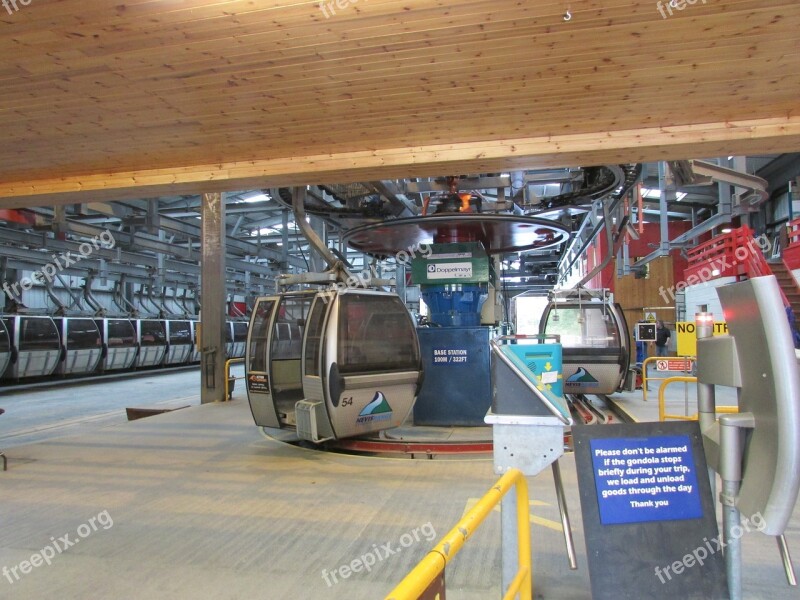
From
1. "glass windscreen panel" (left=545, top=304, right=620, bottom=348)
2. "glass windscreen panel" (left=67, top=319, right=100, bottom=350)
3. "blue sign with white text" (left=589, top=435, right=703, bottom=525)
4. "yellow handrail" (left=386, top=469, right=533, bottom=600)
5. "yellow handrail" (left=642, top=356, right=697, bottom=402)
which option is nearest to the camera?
"yellow handrail" (left=386, top=469, right=533, bottom=600)

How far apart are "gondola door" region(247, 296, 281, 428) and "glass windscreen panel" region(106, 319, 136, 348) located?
15.4m

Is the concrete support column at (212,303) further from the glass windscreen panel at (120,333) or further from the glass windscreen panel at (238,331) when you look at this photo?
the glass windscreen panel at (238,331)

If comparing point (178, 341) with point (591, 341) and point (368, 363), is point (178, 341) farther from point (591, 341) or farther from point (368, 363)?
point (368, 363)

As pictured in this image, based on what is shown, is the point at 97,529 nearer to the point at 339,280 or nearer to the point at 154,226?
the point at 339,280

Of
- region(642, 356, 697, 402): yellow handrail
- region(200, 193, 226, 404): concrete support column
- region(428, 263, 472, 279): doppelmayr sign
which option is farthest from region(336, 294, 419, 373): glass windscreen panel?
region(200, 193, 226, 404): concrete support column

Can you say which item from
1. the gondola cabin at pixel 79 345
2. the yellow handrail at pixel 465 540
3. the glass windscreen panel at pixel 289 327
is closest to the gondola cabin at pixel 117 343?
the gondola cabin at pixel 79 345

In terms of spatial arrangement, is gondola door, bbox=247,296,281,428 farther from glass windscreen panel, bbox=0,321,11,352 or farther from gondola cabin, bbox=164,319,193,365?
gondola cabin, bbox=164,319,193,365

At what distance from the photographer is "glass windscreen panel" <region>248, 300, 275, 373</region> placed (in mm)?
6684

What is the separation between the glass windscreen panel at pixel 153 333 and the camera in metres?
21.5

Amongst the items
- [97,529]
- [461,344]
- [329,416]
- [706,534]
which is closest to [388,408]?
[329,416]

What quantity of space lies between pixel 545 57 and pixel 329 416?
412 cm

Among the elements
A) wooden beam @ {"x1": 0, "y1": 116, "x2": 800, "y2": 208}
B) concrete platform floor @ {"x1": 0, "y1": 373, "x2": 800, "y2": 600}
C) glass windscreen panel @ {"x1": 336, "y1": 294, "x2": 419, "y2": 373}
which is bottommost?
concrete platform floor @ {"x1": 0, "y1": 373, "x2": 800, "y2": 600}

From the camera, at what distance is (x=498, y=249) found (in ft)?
29.3

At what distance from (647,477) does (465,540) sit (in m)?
1.45
